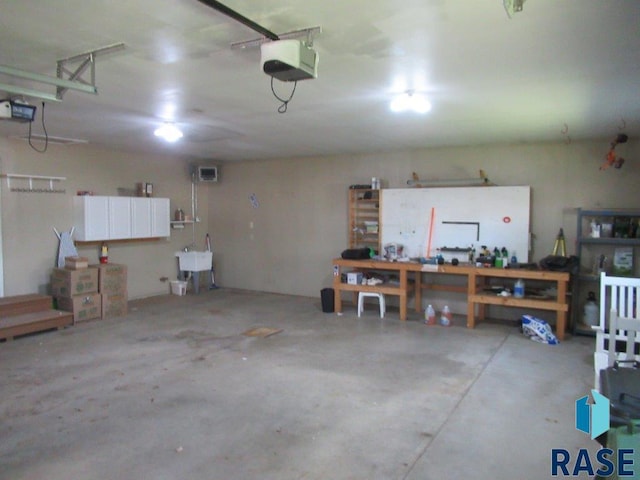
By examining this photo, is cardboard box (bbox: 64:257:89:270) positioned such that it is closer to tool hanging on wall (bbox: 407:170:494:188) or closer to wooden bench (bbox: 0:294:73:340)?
wooden bench (bbox: 0:294:73:340)

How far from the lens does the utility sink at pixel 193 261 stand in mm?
7727

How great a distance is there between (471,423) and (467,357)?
1461mm

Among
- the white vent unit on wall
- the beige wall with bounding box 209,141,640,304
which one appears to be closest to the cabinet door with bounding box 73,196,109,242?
the white vent unit on wall

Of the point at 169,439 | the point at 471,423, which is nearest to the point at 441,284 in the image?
the point at 471,423

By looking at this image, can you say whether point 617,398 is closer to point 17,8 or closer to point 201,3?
point 201,3

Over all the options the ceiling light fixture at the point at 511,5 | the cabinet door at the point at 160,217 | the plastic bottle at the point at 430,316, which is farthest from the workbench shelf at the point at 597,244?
the cabinet door at the point at 160,217

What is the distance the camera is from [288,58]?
222 cm

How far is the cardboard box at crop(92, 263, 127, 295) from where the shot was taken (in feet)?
19.5

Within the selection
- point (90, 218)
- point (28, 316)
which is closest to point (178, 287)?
point (90, 218)

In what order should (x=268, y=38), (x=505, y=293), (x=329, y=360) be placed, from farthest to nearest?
(x=505, y=293) < (x=329, y=360) < (x=268, y=38)

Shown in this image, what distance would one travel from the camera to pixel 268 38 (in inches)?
93.1

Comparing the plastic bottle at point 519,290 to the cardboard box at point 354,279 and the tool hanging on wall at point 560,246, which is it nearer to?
the tool hanging on wall at point 560,246

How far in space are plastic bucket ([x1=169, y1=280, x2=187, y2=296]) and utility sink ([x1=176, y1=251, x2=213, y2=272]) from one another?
255 millimetres

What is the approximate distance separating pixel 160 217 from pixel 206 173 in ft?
4.22
